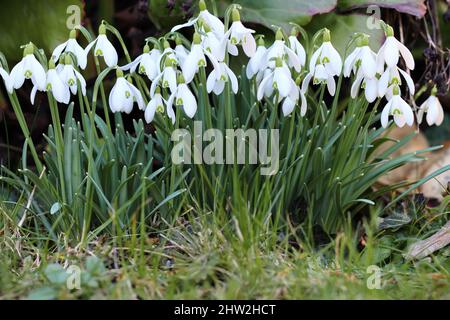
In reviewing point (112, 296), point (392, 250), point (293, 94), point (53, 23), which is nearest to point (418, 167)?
point (392, 250)

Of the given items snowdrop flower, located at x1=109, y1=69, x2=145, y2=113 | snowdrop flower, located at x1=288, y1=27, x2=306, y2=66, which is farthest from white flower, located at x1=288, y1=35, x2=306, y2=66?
snowdrop flower, located at x1=109, y1=69, x2=145, y2=113

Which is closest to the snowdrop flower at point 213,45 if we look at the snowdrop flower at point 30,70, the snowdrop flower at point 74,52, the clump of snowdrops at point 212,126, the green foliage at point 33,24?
the clump of snowdrops at point 212,126

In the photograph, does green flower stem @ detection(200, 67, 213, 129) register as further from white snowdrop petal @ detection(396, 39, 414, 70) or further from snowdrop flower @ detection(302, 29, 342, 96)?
white snowdrop petal @ detection(396, 39, 414, 70)

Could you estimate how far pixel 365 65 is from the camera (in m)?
2.00

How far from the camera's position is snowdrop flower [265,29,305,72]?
202 cm

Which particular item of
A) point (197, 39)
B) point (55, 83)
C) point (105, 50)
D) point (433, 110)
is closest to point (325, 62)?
point (197, 39)

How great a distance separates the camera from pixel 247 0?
8.78ft

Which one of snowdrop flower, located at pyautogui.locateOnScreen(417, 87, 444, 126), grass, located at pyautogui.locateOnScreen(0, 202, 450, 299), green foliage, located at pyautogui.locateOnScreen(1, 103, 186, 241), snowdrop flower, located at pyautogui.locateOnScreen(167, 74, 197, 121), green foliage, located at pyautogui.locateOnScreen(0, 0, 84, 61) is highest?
green foliage, located at pyautogui.locateOnScreen(0, 0, 84, 61)

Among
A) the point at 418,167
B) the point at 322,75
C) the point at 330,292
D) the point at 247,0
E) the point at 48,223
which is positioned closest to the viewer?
the point at 330,292

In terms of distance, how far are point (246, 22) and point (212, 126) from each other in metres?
0.52

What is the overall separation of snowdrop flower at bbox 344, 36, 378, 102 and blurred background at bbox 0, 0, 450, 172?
0.51 m

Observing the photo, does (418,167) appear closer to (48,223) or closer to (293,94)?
(293,94)

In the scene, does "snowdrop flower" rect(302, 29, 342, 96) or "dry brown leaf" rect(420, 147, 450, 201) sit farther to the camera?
"dry brown leaf" rect(420, 147, 450, 201)
